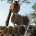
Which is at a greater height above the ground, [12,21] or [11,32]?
[12,21]

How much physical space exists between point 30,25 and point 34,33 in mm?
84

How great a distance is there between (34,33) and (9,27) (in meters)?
0.25

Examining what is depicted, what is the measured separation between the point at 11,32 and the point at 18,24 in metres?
0.10

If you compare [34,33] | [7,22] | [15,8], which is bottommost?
[34,33]

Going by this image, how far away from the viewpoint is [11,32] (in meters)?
0.97

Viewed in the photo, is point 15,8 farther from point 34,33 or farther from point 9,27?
point 34,33

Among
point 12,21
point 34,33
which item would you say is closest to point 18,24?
point 12,21

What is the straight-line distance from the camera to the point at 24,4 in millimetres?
976

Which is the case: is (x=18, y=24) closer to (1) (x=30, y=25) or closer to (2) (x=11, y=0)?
(1) (x=30, y=25)

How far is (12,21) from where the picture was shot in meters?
1.00

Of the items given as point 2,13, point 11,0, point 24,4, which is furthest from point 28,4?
point 2,13

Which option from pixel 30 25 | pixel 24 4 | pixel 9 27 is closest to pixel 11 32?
pixel 9 27

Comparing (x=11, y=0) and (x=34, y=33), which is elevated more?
(x=11, y=0)

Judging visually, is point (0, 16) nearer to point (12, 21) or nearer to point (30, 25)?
point (12, 21)
